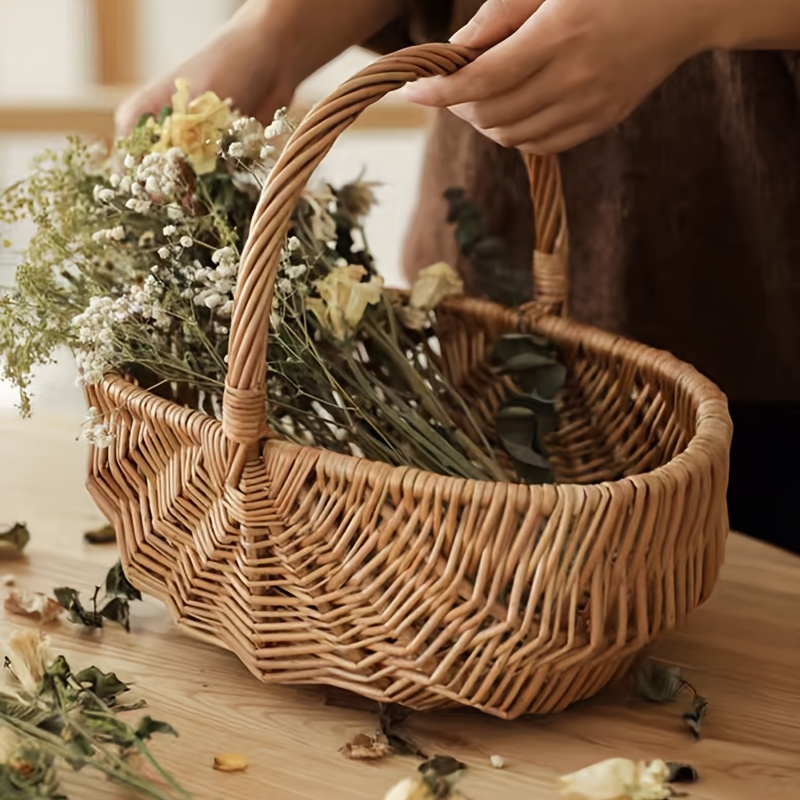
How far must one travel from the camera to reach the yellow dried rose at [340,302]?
829 millimetres

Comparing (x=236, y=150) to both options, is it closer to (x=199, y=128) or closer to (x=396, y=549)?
(x=199, y=128)

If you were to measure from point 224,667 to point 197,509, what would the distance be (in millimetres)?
115

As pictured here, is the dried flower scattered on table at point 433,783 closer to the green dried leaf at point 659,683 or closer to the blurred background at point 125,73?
the green dried leaf at point 659,683

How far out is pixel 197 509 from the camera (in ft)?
2.43

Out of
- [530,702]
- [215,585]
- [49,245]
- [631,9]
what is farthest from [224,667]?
[631,9]

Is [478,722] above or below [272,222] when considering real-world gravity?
below

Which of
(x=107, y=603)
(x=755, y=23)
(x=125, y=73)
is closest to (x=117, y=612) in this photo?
(x=107, y=603)

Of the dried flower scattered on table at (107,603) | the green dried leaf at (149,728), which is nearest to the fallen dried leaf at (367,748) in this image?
the green dried leaf at (149,728)

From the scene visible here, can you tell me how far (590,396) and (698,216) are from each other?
226 millimetres

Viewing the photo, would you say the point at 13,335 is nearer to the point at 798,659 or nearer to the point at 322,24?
the point at 322,24

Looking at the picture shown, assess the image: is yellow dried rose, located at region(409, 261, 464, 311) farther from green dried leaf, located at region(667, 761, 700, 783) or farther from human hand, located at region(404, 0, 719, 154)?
green dried leaf, located at region(667, 761, 700, 783)

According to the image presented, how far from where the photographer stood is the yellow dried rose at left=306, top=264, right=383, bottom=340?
83cm

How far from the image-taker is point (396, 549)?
66cm

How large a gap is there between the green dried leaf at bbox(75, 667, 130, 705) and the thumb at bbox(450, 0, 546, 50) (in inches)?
18.2
